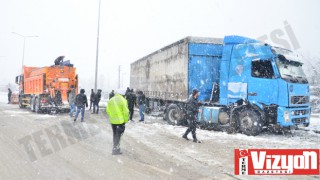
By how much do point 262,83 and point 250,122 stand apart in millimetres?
1571

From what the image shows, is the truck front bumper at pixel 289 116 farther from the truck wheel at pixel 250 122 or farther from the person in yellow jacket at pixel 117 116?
the person in yellow jacket at pixel 117 116

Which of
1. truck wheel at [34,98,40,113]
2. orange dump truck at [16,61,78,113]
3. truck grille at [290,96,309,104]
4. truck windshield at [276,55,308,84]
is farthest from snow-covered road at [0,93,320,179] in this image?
truck wheel at [34,98,40,113]

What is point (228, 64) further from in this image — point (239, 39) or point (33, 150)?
point (33, 150)

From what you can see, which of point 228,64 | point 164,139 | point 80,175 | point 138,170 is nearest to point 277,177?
point 138,170

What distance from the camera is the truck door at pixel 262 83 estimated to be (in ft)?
35.9

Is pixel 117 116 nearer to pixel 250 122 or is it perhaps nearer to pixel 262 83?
pixel 250 122

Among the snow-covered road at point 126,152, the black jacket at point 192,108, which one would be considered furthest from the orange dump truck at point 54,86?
the black jacket at point 192,108

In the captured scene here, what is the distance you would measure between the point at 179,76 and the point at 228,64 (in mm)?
2648

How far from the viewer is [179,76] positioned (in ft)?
46.6

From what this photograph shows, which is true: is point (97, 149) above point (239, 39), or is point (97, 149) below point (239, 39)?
below

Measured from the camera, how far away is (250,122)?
11.5m

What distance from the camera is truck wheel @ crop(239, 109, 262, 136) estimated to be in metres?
11.2

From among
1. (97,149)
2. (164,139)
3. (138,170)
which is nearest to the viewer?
(138,170)

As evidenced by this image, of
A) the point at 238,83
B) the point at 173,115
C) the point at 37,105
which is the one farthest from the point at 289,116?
the point at 37,105
